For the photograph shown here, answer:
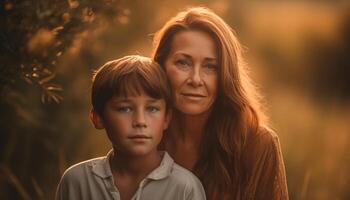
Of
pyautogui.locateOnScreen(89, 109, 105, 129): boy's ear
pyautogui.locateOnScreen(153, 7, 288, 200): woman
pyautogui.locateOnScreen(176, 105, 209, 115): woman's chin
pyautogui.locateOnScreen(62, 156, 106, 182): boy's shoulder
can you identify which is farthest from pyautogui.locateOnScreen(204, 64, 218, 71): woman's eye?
pyautogui.locateOnScreen(62, 156, 106, 182): boy's shoulder

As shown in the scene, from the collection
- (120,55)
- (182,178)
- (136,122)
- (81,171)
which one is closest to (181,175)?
(182,178)

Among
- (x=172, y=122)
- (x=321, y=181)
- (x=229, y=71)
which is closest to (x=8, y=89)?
(x=172, y=122)

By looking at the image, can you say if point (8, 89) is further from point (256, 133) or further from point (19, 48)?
point (256, 133)

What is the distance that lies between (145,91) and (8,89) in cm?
95

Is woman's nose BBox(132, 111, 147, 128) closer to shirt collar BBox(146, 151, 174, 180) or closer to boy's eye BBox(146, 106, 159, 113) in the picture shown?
boy's eye BBox(146, 106, 159, 113)

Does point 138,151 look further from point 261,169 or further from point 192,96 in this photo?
point 261,169

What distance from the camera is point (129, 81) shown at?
3.45 m

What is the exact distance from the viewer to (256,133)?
4.20m

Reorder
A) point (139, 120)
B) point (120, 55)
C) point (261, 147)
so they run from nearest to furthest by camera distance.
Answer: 1. point (139, 120)
2. point (261, 147)
3. point (120, 55)

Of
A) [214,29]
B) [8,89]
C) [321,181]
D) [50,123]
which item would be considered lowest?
[321,181]

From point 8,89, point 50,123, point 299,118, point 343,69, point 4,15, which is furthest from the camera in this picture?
point 343,69

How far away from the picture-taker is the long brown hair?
4.10m

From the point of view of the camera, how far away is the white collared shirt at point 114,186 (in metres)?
3.45

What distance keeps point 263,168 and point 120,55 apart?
7.23 ft
